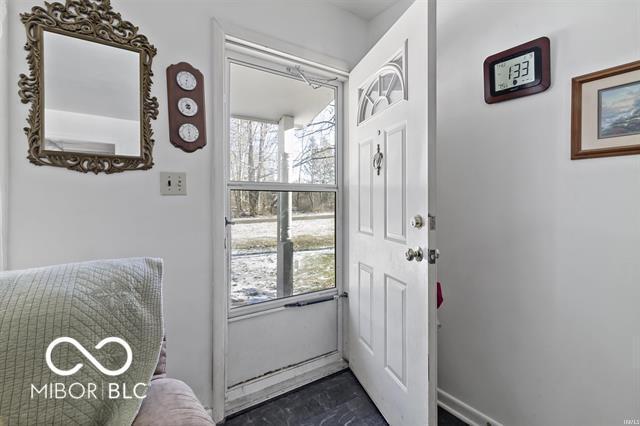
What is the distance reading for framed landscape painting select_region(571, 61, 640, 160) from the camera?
0.95m

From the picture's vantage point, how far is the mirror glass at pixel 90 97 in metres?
1.09

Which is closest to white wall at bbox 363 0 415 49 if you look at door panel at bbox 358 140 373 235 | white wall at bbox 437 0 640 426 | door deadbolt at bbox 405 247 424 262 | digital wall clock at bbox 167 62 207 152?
white wall at bbox 437 0 640 426

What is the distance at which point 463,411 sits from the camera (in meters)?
1.42

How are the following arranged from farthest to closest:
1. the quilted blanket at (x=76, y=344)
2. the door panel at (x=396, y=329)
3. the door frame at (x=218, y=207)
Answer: the door frame at (x=218, y=207) < the door panel at (x=396, y=329) < the quilted blanket at (x=76, y=344)

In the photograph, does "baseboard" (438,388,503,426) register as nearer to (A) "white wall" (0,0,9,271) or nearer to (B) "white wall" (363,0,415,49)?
(A) "white wall" (0,0,9,271)

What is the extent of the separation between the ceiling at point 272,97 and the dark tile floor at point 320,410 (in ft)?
5.39

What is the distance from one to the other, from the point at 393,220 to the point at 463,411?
1040 mm

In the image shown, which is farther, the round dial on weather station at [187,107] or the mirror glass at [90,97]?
the round dial on weather station at [187,107]

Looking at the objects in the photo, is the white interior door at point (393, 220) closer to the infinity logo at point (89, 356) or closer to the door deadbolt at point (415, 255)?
the door deadbolt at point (415, 255)

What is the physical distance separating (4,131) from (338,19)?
70.5 inches

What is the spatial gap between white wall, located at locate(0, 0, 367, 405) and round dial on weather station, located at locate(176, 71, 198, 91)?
0.07m

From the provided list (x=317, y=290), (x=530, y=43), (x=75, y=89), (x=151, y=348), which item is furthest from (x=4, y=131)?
(x=530, y=43)

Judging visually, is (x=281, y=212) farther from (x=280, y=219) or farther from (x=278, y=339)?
(x=278, y=339)

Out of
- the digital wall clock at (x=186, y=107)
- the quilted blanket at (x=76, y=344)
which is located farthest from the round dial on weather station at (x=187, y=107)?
the quilted blanket at (x=76, y=344)
